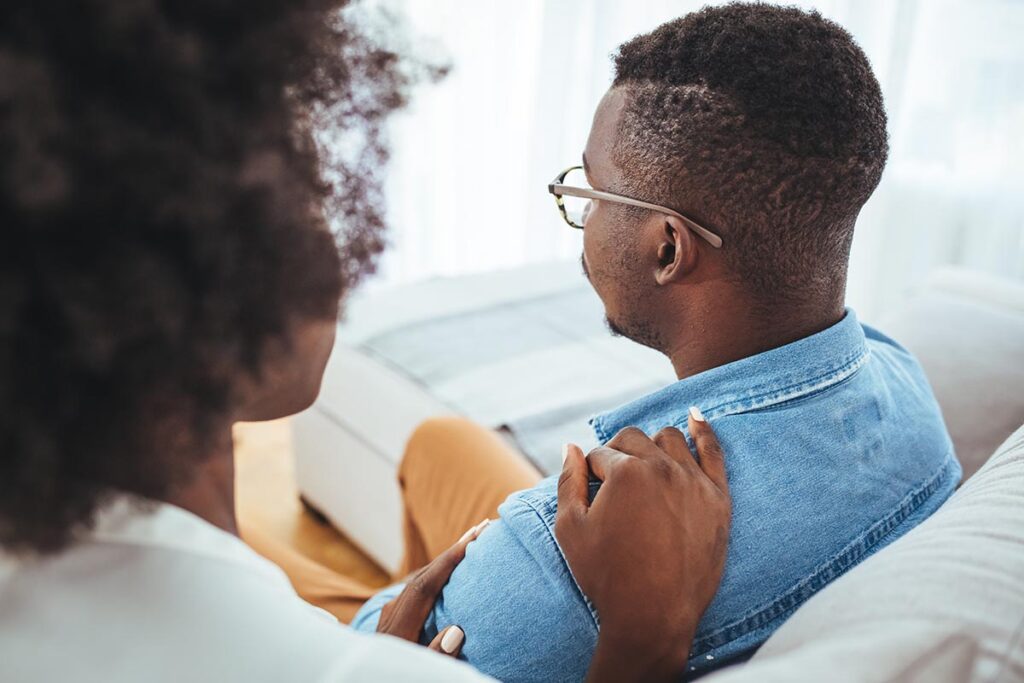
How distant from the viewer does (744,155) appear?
909 millimetres

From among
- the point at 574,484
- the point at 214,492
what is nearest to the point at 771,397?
the point at 574,484

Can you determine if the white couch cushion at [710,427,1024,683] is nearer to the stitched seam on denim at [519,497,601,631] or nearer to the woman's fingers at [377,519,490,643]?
the stitched seam on denim at [519,497,601,631]

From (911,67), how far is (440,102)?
1.69 metres

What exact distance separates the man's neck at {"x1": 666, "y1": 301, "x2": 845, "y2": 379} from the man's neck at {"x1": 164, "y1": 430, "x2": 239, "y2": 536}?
0.51m

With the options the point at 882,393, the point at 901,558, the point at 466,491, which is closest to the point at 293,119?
the point at 901,558

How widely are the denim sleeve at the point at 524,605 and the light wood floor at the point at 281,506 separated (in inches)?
47.2

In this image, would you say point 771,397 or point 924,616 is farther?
point 771,397

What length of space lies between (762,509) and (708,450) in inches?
2.8

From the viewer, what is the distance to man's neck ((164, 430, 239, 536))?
0.69 m

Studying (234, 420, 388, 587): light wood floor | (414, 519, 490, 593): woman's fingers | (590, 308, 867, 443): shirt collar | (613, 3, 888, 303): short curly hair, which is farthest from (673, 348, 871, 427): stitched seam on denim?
(234, 420, 388, 587): light wood floor

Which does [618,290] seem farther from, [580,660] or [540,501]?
[580,660]

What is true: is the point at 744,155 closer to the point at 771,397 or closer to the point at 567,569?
the point at 771,397

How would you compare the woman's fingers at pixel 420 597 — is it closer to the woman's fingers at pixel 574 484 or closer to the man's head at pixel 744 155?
the woman's fingers at pixel 574 484

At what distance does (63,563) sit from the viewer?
56 cm
